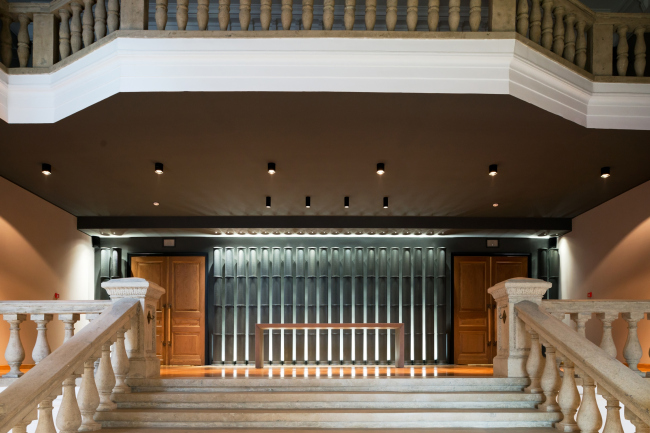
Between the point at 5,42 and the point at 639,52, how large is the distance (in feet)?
19.3

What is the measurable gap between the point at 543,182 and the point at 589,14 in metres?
2.99

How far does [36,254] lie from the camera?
9.26m

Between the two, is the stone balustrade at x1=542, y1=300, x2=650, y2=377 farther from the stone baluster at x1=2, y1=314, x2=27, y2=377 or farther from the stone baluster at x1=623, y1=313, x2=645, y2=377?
the stone baluster at x1=2, y1=314, x2=27, y2=377

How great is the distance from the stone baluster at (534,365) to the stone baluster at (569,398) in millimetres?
653

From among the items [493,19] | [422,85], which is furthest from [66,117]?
[493,19]

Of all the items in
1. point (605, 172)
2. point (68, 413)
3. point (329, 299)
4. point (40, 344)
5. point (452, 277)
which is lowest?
point (68, 413)

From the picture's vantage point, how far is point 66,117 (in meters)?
5.69

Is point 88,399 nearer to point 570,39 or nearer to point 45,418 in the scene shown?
point 45,418

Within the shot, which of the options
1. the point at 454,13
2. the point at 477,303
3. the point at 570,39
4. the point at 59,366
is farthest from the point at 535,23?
the point at 477,303

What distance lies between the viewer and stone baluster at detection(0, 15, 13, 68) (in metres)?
5.81

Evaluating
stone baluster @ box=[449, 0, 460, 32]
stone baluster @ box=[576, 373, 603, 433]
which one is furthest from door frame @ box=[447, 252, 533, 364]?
stone baluster @ box=[576, 373, 603, 433]

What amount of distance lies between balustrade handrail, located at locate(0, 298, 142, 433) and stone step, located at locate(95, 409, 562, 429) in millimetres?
585

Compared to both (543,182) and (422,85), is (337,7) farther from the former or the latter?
(543,182)

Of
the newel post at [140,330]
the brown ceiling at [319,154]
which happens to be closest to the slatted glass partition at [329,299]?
the brown ceiling at [319,154]
